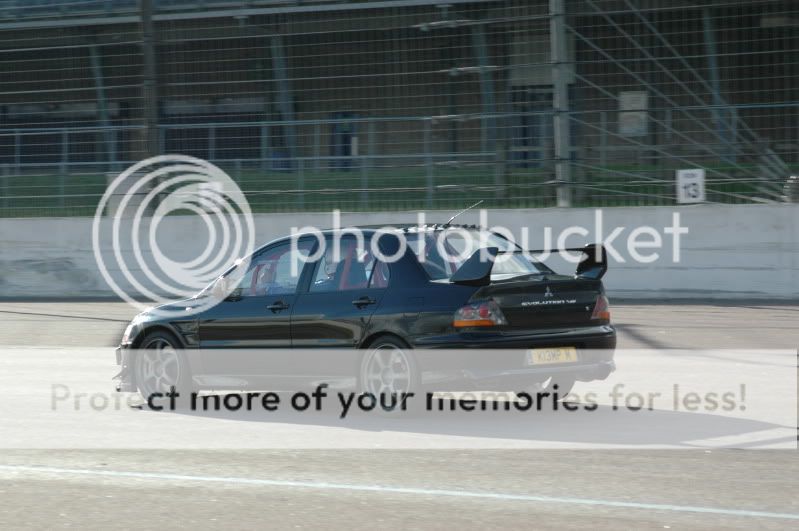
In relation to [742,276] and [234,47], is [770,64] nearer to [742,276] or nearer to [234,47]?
[742,276]

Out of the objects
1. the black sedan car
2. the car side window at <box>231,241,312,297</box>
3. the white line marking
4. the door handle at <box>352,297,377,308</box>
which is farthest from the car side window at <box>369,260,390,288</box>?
the white line marking

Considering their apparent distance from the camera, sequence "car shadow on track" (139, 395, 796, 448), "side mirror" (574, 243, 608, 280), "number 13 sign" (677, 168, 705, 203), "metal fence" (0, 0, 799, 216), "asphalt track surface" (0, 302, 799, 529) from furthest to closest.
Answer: "metal fence" (0, 0, 799, 216) < "number 13 sign" (677, 168, 705, 203) < "side mirror" (574, 243, 608, 280) < "car shadow on track" (139, 395, 796, 448) < "asphalt track surface" (0, 302, 799, 529)

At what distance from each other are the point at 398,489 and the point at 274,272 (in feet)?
12.9

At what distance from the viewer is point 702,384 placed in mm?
11695

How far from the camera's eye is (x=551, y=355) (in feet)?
32.5

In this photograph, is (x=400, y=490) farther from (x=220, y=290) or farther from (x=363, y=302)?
(x=220, y=290)

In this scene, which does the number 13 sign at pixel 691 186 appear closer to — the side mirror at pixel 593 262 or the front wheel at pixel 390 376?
the side mirror at pixel 593 262

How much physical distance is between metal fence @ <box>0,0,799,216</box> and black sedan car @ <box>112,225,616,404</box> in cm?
1149

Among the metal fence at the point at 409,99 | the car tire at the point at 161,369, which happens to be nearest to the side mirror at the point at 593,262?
the car tire at the point at 161,369

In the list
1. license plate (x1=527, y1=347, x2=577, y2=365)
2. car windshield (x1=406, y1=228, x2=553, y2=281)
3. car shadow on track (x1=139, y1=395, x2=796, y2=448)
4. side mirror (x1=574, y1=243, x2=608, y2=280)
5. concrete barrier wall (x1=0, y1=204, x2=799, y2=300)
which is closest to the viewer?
car shadow on track (x1=139, y1=395, x2=796, y2=448)

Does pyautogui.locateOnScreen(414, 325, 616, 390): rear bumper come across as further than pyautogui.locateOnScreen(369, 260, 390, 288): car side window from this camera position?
No

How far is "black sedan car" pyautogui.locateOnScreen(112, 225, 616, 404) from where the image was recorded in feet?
31.9

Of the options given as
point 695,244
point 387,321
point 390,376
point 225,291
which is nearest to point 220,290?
point 225,291

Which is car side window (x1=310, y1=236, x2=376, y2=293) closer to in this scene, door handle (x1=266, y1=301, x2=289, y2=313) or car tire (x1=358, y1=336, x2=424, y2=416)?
door handle (x1=266, y1=301, x2=289, y2=313)
